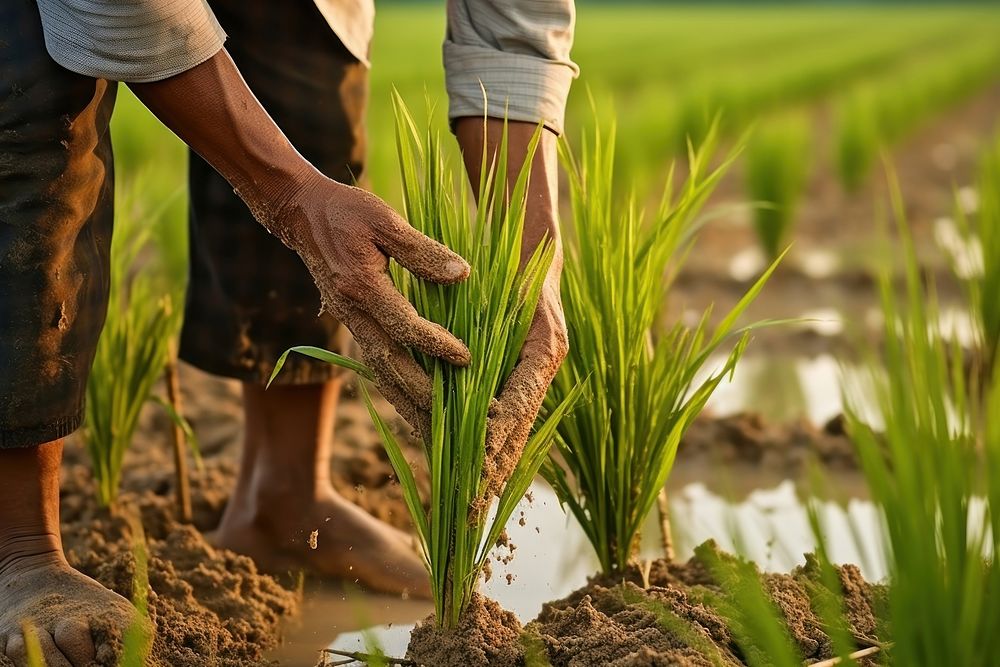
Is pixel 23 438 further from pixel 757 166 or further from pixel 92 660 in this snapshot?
pixel 757 166

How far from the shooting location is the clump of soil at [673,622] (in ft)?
4.43

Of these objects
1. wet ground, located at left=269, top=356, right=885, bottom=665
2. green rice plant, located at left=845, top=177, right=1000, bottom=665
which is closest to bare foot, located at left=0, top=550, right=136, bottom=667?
wet ground, located at left=269, top=356, right=885, bottom=665

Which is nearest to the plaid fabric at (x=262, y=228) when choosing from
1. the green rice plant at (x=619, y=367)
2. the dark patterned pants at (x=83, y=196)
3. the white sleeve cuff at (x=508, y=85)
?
the dark patterned pants at (x=83, y=196)

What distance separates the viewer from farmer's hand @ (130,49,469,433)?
1.33 m

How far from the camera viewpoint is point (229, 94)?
1382mm

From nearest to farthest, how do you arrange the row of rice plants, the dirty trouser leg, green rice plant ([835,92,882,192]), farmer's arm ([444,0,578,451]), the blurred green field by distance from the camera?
the row of rice plants, the dirty trouser leg, farmer's arm ([444,0,578,451]), the blurred green field, green rice plant ([835,92,882,192])

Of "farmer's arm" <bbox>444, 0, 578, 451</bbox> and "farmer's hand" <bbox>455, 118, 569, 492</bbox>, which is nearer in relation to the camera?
"farmer's hand" <bbox>455, 118, 569, 492</bbox>

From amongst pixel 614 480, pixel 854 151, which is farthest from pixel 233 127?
pixel 854 151

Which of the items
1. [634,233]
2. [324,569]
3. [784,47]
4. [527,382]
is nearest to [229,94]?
[527,382]

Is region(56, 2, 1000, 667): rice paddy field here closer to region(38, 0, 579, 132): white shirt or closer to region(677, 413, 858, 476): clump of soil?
region(677, 413, 858, 476): clump of soil

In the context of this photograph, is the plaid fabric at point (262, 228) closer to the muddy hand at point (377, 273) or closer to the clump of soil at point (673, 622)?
the muddy hand at point (377, 273)

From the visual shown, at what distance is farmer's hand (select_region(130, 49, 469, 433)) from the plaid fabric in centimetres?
47

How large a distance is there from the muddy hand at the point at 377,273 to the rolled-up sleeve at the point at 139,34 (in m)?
0.20

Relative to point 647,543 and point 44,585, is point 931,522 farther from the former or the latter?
point 647,543
